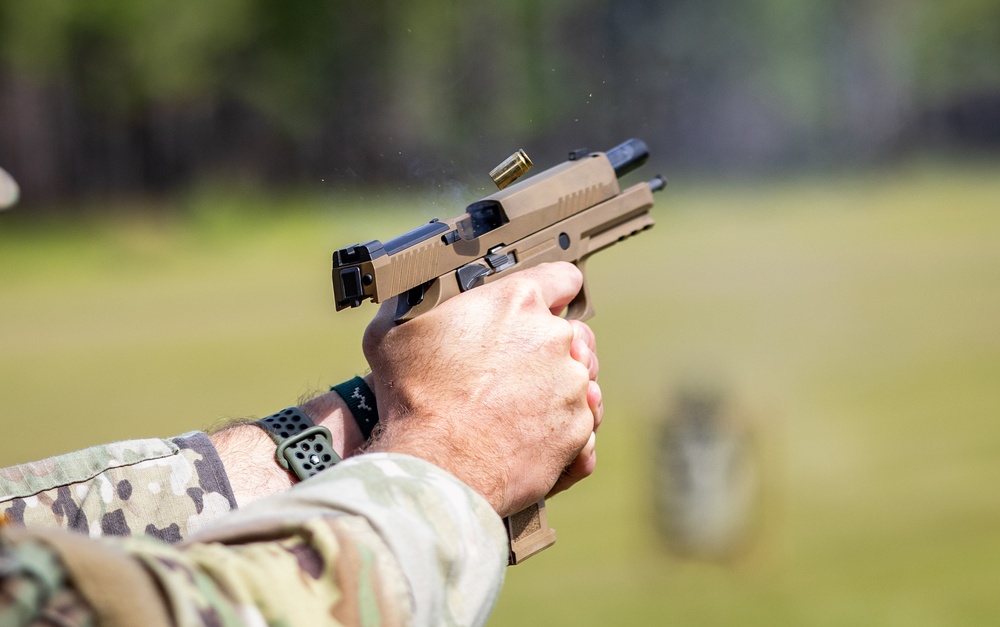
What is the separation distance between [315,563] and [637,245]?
556 inches

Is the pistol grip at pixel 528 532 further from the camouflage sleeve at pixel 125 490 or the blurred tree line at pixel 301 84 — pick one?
the blurred tree line at pixel 301 84

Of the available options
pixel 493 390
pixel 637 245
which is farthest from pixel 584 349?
pixel 637 245

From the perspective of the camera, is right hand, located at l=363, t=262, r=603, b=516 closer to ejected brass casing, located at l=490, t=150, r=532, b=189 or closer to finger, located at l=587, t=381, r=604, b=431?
finger, located at l=587, t=381, r=604, b=431

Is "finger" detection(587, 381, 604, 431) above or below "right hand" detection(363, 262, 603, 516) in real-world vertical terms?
below

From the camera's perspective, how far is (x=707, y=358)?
9125 mm

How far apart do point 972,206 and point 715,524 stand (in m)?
13.8

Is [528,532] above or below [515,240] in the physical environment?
below

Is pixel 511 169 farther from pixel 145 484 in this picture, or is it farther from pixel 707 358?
pixel 707 358

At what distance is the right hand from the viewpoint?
1393 mm

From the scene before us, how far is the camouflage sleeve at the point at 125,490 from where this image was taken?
62.5 inches

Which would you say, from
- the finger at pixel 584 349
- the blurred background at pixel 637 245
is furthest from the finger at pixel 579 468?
the blurred background at pixel 637 245

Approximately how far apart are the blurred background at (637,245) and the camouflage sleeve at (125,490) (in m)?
0.74

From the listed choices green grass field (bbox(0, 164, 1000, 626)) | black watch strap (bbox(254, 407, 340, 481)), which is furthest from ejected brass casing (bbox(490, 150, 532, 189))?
black watch strap (bbox(254, 407, 340, 481))

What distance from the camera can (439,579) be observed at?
3.43 feet
